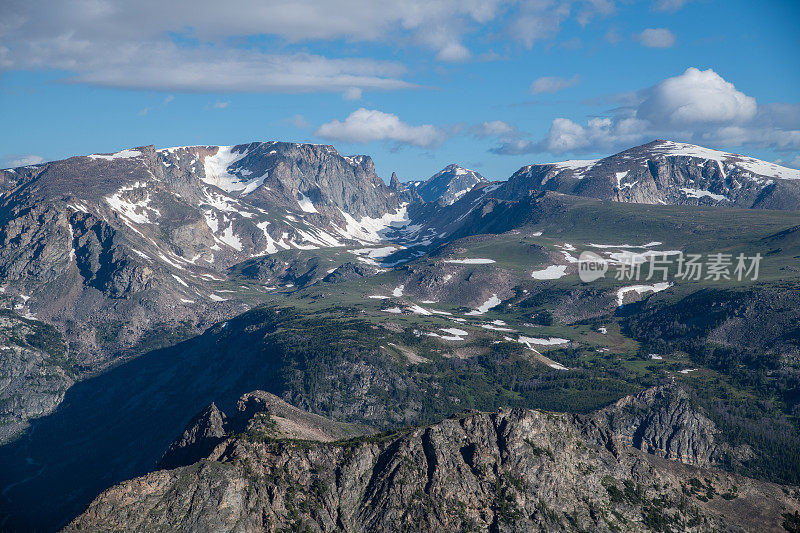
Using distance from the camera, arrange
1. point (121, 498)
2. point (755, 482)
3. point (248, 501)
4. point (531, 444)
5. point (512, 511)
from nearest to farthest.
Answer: point (121, 498) < point (248, 501) < point (512, 511) < point (531, 444) < point (755, 482)

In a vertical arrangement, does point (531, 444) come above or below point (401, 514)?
above

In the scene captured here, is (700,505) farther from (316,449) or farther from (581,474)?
(316,449)

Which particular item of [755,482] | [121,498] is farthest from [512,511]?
[121,498]

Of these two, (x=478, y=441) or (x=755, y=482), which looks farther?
(x=755, y=482)

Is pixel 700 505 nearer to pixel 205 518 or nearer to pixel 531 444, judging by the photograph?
pixel 531 444

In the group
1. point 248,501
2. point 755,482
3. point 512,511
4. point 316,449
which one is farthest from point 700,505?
point 248,501

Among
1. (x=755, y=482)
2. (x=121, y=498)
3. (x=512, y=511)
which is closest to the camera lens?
(x=121, y=498)
